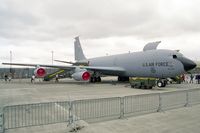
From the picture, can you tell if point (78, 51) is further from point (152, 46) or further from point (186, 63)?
point (186, 63)

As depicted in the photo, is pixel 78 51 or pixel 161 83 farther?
pixel 78 51

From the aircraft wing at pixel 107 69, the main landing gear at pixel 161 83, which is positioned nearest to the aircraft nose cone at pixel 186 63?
the main landing gear at pixel 161 83

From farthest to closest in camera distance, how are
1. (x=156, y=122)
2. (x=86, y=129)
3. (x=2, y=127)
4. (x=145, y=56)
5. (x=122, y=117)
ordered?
(x=145, y=56)
(x=122, y=117)
(x=156, y=122)
(x=86, y=129)
(x=2, y=127)

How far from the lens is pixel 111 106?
10.3 meters

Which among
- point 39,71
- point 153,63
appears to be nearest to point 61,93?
point 153,63

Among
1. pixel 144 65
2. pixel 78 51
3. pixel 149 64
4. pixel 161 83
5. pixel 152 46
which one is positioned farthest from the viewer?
pixel 78 51

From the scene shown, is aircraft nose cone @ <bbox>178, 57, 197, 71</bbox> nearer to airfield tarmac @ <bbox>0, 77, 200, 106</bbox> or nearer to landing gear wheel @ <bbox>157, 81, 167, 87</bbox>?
airfield tarmac @ <bbox>0, 77, 200, 106</bbox>

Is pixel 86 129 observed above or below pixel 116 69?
below

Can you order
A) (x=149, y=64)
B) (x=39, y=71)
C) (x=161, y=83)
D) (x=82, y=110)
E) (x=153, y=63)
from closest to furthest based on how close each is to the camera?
(x=82, y=110) < (x=161, y=83) < (x=153, y=63) < (x=149, y=64) < (x=39, y=71)

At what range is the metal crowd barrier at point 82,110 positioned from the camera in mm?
7993

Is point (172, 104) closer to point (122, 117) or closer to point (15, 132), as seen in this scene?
point (122, 117)

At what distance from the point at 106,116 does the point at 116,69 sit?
2131cm

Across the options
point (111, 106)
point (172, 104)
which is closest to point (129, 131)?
point (111, 106)

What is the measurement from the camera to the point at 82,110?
9750 millimetres
